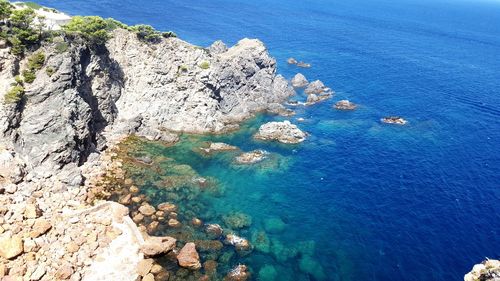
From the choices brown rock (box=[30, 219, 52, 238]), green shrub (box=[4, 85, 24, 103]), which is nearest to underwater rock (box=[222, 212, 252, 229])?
brown rock (box=[30, 219, 52, 238])

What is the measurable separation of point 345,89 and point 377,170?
159ft

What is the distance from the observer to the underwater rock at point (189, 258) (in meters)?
51.2

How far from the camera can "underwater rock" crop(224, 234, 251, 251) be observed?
183 ft

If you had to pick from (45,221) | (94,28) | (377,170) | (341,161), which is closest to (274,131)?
(341,161)

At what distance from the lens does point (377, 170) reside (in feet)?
260

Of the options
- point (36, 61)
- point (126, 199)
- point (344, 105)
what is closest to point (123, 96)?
point (36, 61)

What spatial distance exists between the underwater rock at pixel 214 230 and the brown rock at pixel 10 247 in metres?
23.1

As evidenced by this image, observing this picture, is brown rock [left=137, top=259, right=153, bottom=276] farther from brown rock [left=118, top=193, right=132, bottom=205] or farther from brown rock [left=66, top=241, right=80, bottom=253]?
brown rock [left=118, top=193, right=132, bottom=205]

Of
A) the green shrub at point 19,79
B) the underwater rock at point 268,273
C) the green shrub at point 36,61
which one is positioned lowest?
the underwater rock at point 268,273

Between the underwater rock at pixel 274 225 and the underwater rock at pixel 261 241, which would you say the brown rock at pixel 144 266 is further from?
the underwater rock at pixel 274 225

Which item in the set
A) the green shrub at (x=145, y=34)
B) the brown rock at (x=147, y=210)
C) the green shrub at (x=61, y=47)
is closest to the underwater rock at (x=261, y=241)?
the brown rock at (x=147, y=210)

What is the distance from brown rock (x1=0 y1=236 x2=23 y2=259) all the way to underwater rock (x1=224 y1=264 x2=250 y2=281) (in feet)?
79.5

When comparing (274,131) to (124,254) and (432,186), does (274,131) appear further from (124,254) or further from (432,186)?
(124,254)

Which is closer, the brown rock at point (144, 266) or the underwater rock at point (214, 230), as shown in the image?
the brown rock at point (144, 266)
